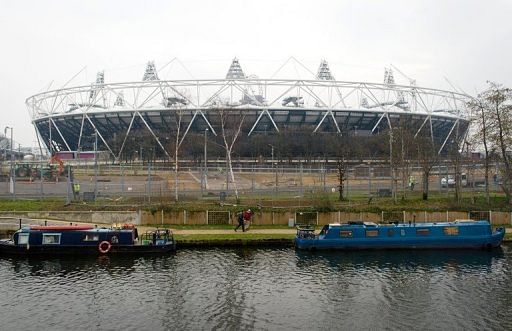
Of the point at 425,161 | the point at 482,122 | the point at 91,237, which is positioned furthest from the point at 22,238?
the point at 482,122

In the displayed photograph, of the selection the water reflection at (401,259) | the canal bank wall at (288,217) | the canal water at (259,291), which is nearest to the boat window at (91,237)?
the canal water at (259,291)

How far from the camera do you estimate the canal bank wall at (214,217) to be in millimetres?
28609

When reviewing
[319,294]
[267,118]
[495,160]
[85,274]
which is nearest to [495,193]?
[495,160]

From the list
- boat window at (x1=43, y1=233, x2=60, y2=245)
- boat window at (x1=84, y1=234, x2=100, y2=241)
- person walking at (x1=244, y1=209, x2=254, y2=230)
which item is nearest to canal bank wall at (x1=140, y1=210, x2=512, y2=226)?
person walking at (x1=244, y1=209, x2=254, y2=230)

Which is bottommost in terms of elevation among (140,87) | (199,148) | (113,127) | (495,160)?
(495,160)

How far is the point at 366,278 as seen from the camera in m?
19.1

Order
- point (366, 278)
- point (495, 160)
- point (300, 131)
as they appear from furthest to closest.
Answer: point (300, 131) → point (495, 160) → point (366, 278)

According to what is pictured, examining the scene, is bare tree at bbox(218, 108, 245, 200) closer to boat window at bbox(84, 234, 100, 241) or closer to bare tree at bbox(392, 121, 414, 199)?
boat window at bbox(84, 234, 100, 241)

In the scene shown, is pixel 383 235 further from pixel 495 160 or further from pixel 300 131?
pixel 300 131

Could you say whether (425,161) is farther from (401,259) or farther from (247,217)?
(247,217)

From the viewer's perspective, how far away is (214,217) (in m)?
28.6

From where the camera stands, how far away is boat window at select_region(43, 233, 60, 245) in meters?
23.5

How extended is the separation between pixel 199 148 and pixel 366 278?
175ft

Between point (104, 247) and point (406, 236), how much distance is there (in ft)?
48.6
